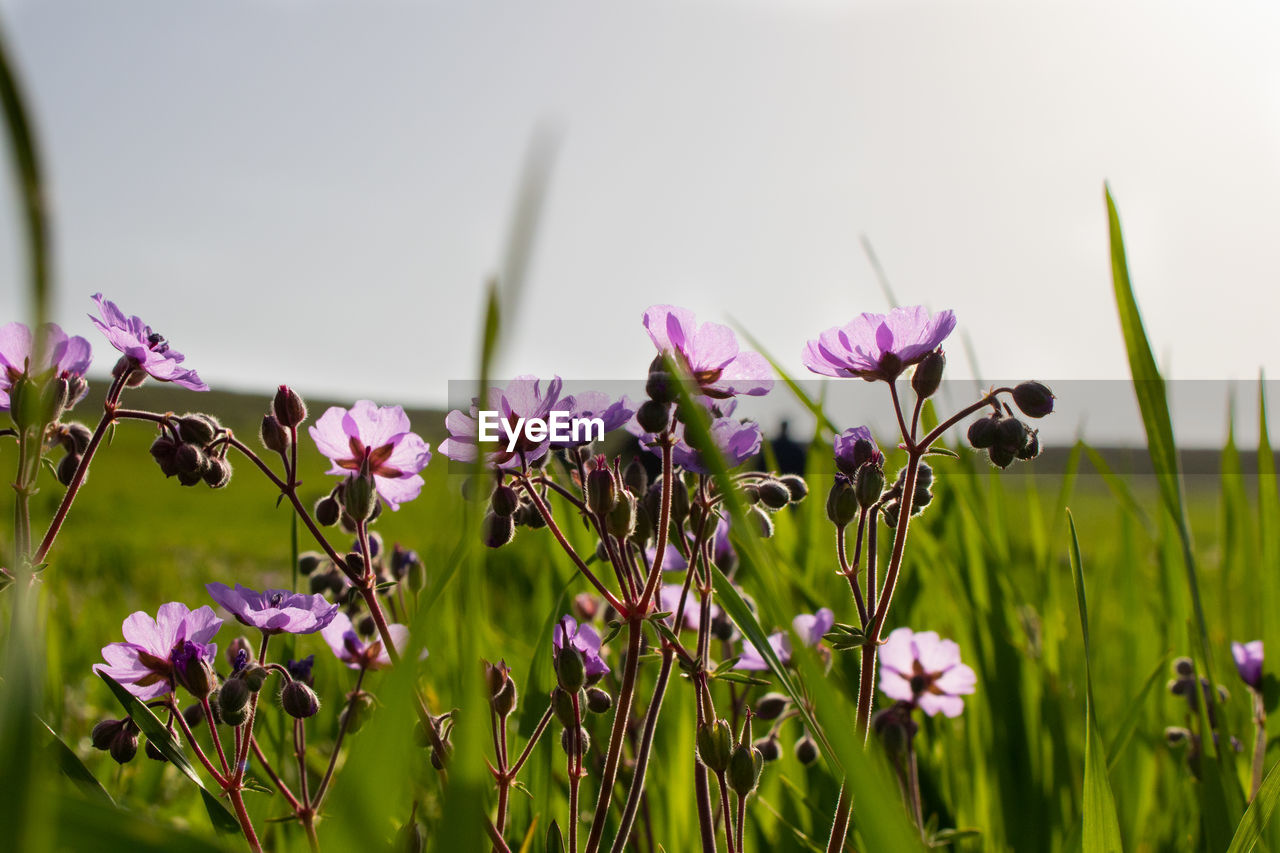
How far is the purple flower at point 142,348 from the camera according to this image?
3.42 feet

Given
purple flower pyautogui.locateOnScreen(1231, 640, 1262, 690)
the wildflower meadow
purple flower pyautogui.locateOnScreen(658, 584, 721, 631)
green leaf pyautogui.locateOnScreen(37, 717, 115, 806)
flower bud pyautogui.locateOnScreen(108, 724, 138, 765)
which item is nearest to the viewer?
the wildflower meadow

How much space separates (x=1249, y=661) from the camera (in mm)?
1632

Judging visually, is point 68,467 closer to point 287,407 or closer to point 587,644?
point 287,407

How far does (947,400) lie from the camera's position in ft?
6.67

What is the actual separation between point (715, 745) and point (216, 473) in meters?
0.67

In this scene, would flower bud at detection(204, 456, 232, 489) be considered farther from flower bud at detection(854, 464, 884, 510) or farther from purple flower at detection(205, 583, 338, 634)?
flower bud at detection(854, 464, 884, 510)

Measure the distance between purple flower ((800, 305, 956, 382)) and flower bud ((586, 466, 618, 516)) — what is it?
286 millimetres

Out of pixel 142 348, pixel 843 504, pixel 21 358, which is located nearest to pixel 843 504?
pixel 843 504

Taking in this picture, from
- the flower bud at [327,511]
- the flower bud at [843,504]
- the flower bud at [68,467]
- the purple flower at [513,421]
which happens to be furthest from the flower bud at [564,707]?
the flower bud at [68,467]

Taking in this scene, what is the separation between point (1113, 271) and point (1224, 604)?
1.48 metres

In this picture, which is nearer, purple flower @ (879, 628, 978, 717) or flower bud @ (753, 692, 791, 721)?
flower bud @ (753, 692, 791, 721)

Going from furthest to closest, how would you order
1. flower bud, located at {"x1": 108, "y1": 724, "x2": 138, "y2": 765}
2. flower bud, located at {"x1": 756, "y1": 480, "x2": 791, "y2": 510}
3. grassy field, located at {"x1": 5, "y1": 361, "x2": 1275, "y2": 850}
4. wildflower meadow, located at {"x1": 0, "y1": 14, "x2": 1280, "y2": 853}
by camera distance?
grassy field, located at {"x1": 5, "y1": 361, "x2": 1275, "y2": 850} < flower bud, located at {"x1": 756, "y1": 480, "x2": 791, "y2": 510} < flower bud, located at {"x1": 108, "y1": 724, "x2": 138, "y2": 765} < wildflower meadow, located at {"x1": 0, "y1": 14, "x2": 1280, "y2": 853}

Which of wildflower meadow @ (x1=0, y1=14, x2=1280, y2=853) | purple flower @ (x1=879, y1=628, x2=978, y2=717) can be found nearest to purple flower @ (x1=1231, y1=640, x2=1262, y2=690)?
wildflower meadow @ (x1=0, y1=14, x2=1280, y2=853)

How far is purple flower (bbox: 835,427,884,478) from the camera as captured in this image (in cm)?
103
